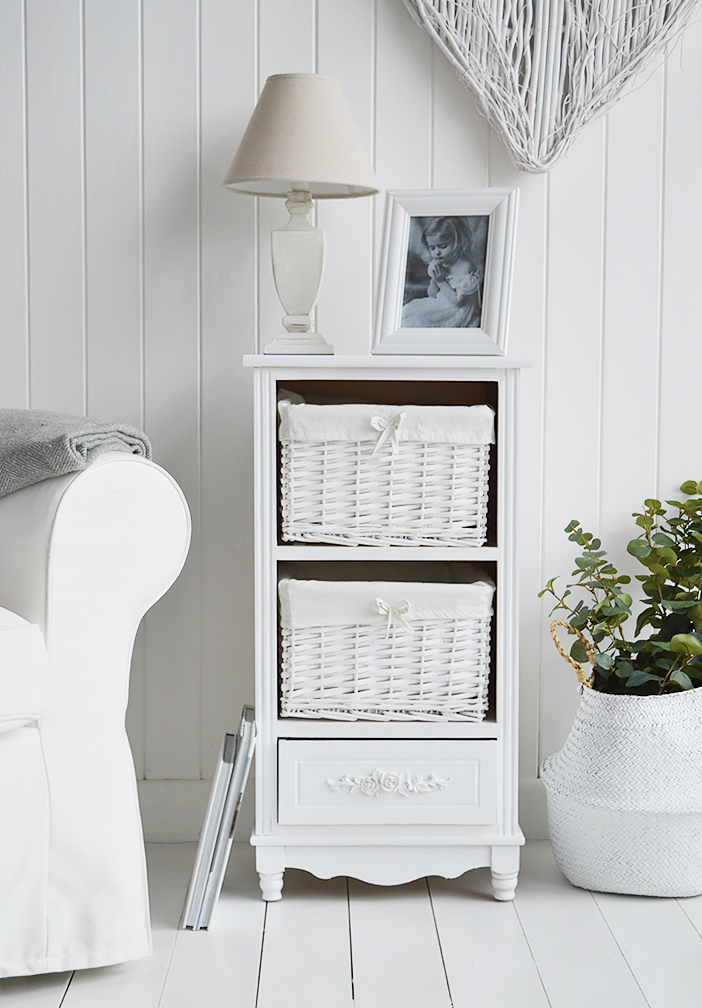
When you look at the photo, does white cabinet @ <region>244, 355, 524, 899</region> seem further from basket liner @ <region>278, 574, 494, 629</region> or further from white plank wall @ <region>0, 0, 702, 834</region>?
white plank wall @ <region>0, 0, 702, 834</region>

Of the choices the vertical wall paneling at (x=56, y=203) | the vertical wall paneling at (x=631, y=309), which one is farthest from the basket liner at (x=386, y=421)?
the vertical wall paneling at (x=56, y=203)

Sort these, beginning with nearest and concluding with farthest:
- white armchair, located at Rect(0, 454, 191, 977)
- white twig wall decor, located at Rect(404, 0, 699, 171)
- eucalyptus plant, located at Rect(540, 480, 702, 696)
Result: white armchair, located at Rect(0, 454, 191, 977) → eucalyptus plant, located at Rect(540, 480, 702, 696) → white twig wall decor, located at Rect(404, 0, 699, 171)

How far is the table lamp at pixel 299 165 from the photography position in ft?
5.27

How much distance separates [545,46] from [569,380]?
621mm

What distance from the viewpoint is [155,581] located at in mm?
1415

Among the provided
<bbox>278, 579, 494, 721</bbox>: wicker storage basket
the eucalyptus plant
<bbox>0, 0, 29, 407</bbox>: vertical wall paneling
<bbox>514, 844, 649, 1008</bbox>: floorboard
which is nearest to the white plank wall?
<bbox>0, 0, 29, 407</bbox>: vertical wall paneling

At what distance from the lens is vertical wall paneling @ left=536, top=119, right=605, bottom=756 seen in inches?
73.7

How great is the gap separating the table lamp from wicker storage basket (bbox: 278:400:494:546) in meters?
0.17

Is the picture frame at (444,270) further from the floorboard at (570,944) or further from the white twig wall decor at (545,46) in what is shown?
the floorboard at (570,944)

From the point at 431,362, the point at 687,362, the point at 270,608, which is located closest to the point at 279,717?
the point at 270,608

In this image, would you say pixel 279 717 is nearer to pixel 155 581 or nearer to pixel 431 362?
pixel 155 581

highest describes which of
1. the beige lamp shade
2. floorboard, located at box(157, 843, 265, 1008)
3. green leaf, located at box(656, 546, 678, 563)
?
the beige lamp shade

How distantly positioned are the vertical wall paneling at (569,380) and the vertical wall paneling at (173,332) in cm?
69

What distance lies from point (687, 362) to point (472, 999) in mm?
1220
